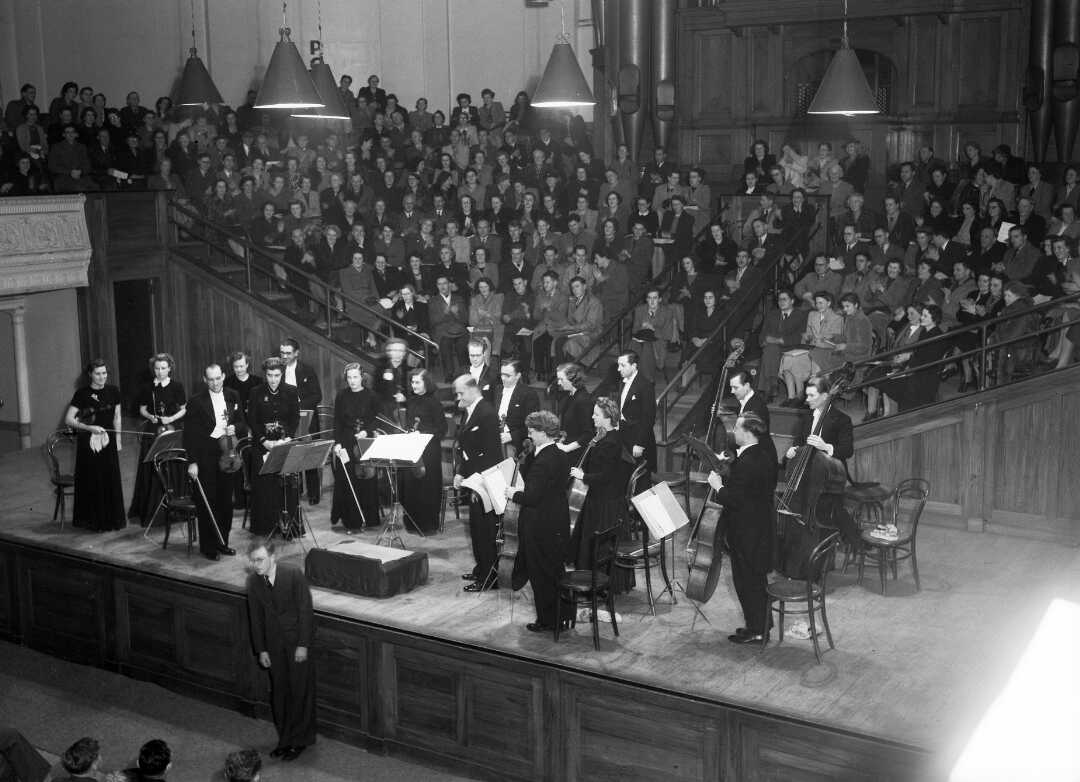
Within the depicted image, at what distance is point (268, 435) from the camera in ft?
34.3

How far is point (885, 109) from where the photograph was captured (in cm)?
1653

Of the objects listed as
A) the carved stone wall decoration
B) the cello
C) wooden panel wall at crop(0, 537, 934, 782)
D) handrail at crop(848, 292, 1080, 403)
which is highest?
the carved stone wall decoration

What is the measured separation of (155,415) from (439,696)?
4.34 meters

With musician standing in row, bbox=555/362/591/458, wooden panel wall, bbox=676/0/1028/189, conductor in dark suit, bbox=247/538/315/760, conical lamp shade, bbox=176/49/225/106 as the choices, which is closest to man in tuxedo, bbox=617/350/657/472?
musician standing in row, bbox=555/362/591/458

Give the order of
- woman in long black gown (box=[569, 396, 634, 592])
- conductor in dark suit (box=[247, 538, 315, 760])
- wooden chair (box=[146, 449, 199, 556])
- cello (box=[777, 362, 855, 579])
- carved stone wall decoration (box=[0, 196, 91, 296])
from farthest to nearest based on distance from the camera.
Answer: carved stone wall decoration (box=[0, 196, 91, 296])
wooden chair (box=[146, 449, 199, 556])
cello (box=[777, 362, 855, 579])
woman in long black gown (box=[569, 396, 634, 592])
conductor in dark suit (box=[247, 538, 315, 760])

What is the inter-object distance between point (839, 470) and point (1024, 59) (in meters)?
8.40

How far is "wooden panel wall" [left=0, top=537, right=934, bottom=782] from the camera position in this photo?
676 cm

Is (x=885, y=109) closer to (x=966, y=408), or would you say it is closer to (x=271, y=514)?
(x=966, y=408)

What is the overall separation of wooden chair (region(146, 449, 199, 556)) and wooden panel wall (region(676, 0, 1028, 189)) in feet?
30.5

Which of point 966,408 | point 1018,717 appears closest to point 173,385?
point 966,408

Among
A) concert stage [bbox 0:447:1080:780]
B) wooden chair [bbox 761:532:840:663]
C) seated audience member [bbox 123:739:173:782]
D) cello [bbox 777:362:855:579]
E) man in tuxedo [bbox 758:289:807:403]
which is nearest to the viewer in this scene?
seated audience member [bbox 123:739:173:782]

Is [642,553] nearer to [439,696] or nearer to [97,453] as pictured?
[439,696]

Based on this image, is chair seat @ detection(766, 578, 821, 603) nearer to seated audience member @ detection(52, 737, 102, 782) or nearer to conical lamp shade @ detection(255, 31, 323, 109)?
seated audience member @ detection(52, 737, 102, 782)

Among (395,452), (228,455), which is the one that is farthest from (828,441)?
(228,455)
